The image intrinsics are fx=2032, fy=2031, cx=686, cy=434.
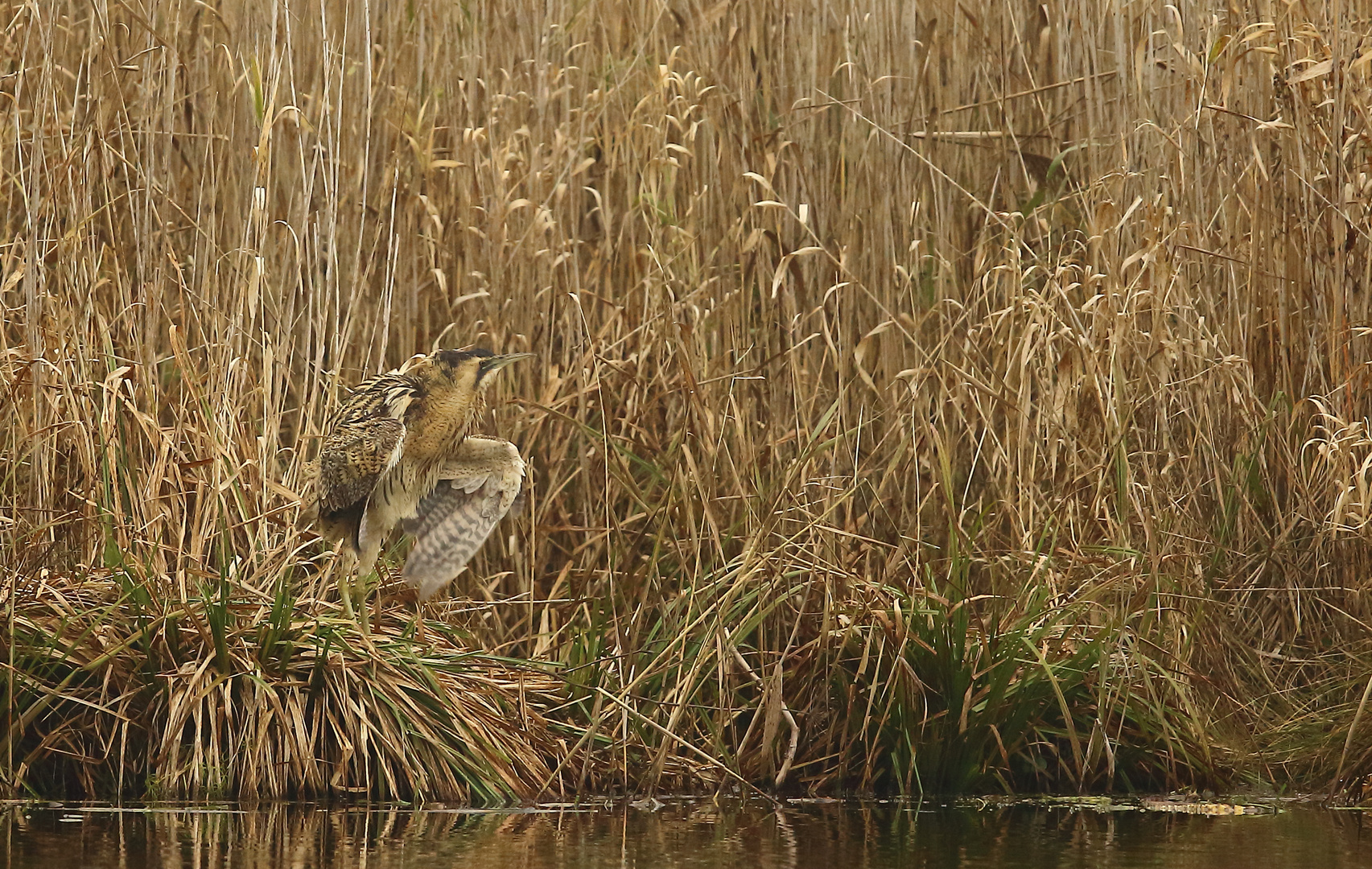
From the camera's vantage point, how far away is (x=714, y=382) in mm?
5578

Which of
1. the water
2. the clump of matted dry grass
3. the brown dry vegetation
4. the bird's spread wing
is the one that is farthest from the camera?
the bird's spread wing

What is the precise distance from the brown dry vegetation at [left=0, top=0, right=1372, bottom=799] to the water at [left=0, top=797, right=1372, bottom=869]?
0.60ft

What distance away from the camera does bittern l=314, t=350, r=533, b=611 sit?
16.7ft

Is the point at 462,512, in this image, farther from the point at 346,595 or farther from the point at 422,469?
the point at 346,595

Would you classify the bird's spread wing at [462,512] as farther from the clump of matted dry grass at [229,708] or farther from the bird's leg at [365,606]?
the clump of matted dry grass at [229,708]

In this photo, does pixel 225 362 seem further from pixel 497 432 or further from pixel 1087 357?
pixel 1087 357

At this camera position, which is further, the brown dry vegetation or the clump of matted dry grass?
the brown dry vegetation

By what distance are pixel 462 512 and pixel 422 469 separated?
0.16 meters

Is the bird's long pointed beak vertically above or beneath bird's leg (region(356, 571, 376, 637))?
above

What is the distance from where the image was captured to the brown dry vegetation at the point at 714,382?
512 centimetres

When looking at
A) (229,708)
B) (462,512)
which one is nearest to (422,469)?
(462,512)

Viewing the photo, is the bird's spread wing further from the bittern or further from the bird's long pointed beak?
the bird's long pointed beak

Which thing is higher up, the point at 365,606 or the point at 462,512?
the point at 462,512

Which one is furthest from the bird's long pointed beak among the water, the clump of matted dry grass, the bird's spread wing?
the water
